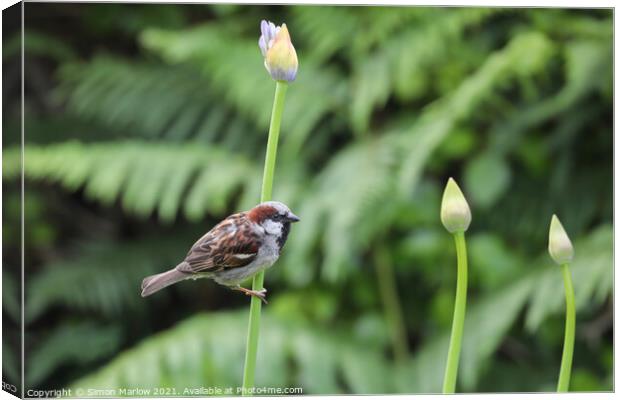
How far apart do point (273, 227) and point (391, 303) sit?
3.40ft

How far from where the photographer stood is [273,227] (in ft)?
1.48

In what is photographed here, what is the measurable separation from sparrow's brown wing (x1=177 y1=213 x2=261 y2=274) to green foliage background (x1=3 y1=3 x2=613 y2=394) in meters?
0.80

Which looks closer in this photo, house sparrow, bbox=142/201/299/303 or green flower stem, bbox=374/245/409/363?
house sparrow, bbox=142/201/299/303

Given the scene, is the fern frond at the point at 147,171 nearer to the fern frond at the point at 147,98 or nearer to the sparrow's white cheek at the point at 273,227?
the fern frond at the point at 147,98

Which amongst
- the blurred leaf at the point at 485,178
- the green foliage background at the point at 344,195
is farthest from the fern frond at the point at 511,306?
the blurred leaf at the point at 485,178

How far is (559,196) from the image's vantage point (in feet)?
4.95

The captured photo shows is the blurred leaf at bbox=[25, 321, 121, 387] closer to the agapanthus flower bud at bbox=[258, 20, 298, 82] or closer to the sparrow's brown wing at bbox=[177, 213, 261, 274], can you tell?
the sparrow's brown wing at bbox=[177, 213, 261, 274]

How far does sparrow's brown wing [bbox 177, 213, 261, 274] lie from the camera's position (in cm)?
47

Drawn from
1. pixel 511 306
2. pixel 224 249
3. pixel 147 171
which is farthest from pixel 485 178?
pixel 224 249

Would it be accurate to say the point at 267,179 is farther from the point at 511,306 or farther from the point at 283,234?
the point at 511,306

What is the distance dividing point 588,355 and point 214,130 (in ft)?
2.75

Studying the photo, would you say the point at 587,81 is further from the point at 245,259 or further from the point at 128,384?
the point at 245,259

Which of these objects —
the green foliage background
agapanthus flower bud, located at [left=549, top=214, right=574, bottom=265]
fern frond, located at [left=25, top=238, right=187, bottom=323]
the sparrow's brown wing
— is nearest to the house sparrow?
the sparrow's brown wing

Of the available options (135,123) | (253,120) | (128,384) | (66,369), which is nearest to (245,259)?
(128,384)
